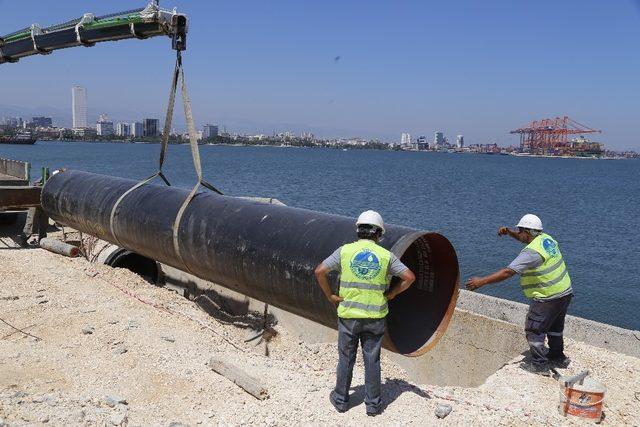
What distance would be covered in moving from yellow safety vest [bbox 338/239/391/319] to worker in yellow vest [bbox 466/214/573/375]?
1.61 meters

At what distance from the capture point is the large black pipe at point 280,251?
5.93 meters

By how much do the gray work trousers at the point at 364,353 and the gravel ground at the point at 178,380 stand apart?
16 cm

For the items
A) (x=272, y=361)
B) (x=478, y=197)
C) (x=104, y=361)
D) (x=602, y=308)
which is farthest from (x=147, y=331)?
(x=478, y=197)

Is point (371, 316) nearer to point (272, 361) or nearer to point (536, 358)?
point (272, 361)

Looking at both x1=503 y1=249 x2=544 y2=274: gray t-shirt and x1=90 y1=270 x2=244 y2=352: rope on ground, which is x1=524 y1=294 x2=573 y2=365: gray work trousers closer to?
x1=503 y1=249 x2=544 y2=274: gray t-shirt

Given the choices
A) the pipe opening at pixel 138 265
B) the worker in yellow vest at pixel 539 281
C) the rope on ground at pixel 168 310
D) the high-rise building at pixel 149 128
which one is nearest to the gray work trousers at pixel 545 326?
the worker in yellow vest at pixel 539 281

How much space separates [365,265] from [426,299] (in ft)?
6.05

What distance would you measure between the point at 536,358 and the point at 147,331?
4.74 metres

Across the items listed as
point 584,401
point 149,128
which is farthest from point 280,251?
point 149,128

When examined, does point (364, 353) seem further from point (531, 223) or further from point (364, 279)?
point (531, 223)

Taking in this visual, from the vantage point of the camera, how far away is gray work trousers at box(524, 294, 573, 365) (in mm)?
6305

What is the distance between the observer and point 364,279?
4781 mm

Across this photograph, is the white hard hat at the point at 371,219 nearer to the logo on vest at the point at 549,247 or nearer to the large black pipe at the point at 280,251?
the large black pipe at the point at 280,251

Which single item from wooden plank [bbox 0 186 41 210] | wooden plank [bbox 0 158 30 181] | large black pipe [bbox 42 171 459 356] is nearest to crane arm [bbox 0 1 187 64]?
large black pipe [bbox 42 171 459 356]
